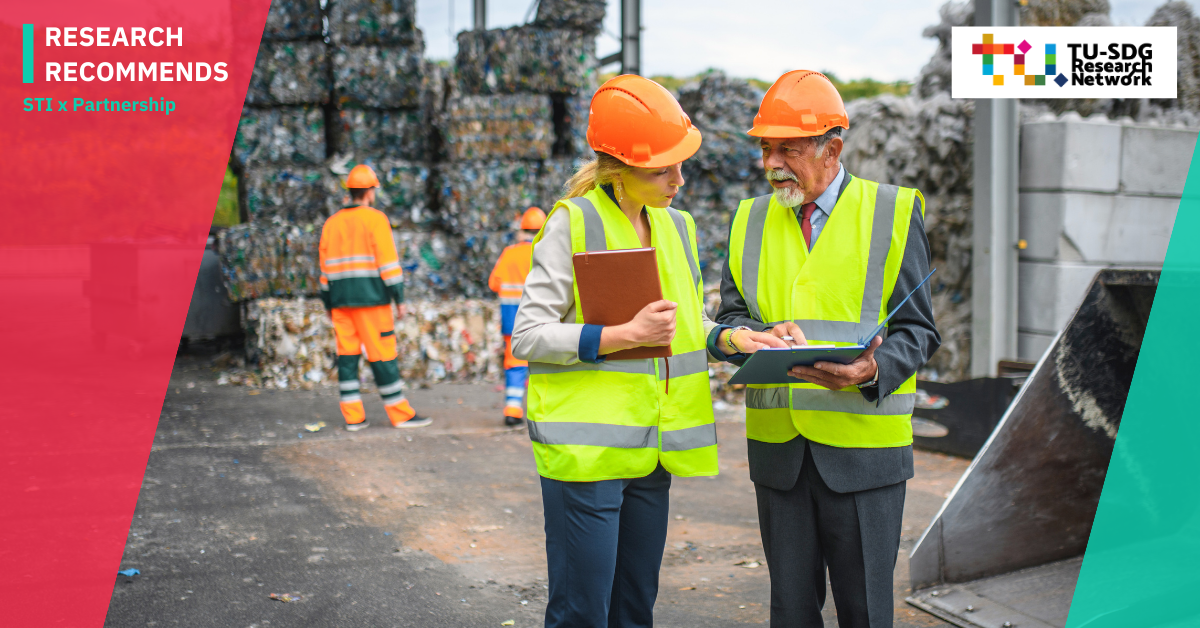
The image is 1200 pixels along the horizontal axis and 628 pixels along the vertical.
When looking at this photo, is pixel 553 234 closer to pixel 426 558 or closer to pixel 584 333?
pixel 584 333

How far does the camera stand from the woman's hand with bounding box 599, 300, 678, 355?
84.6 inches

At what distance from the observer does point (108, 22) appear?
914 cm

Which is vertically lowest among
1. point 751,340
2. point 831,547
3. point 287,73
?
point 831,547

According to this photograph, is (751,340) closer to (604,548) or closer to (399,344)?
(604,548)

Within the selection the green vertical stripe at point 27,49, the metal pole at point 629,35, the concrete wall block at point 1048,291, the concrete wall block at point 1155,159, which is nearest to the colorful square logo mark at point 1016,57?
the concrete wall block at point 1155,159

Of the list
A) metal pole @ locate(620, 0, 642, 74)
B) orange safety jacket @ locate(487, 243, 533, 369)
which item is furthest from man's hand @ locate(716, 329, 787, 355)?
metal pole @ locate(620, 0, 642, 74)

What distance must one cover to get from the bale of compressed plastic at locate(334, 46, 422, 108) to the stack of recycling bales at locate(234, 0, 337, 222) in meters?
0.21

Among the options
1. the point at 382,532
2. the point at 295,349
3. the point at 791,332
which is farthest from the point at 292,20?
the point at 791,332

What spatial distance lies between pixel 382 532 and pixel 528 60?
241 inches

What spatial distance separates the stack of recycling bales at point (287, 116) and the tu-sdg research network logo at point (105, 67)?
3.10 feet

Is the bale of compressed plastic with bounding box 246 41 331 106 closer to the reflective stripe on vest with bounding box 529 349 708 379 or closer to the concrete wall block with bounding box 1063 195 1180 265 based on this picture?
the concrete wall block with bounding box 1063 195 1180 265

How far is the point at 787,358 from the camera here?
7.08ft

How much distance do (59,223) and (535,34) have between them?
12469mm

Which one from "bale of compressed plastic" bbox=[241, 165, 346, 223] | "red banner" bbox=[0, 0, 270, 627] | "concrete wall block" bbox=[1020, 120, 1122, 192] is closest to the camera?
"red banner" bbox=[0, 0, 270, 627]
